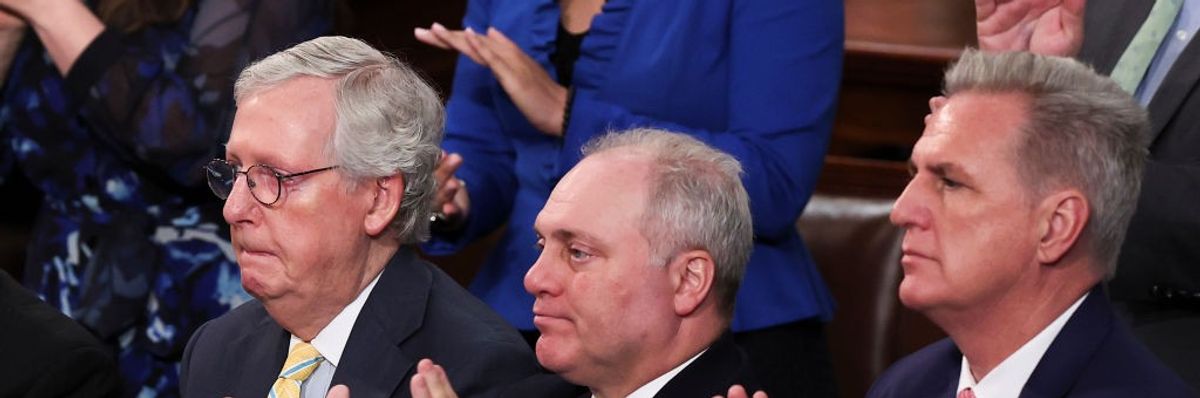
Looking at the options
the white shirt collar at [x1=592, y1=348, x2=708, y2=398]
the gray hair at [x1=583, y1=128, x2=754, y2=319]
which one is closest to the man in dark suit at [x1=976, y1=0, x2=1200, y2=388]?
the gray hair at [x1=583, y1=128, x2=754, y2=319]

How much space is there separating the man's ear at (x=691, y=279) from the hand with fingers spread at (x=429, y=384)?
0.32 meters

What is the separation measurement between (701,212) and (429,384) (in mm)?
419

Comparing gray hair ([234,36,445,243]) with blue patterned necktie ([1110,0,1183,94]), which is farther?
blue patterned necktie ([1110,0,1183,94])

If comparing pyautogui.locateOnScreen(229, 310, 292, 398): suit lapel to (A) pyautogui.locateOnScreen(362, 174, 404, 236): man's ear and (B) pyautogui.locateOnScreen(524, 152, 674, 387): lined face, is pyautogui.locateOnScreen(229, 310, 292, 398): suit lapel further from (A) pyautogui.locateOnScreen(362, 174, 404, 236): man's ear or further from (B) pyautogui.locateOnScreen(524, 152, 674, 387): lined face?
(B) pyautogui.locateOnScreen(524, 152, 674, 387): lined face

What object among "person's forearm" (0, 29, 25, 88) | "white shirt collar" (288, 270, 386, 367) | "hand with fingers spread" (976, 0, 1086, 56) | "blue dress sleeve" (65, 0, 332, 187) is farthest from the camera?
"person's forearm" (0, 29, 25, 88)

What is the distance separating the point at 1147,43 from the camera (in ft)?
9.73

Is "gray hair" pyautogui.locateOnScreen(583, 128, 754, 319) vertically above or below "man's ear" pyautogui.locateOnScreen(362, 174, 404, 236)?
above

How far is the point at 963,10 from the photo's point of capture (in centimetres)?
414

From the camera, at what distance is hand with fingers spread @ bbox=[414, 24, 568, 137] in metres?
3.16

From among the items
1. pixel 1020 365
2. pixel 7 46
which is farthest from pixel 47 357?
pixel 1020 365

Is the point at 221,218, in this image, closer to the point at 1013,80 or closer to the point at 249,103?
the point at 249,103

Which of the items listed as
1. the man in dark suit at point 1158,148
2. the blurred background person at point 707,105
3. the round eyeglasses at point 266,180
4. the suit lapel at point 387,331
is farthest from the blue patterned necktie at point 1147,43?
the round eyeglasses at point 266,180

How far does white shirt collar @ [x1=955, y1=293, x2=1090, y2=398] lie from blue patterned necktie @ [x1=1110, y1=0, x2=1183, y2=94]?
687 mm

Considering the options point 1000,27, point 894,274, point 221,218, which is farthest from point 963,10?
point 221,218
